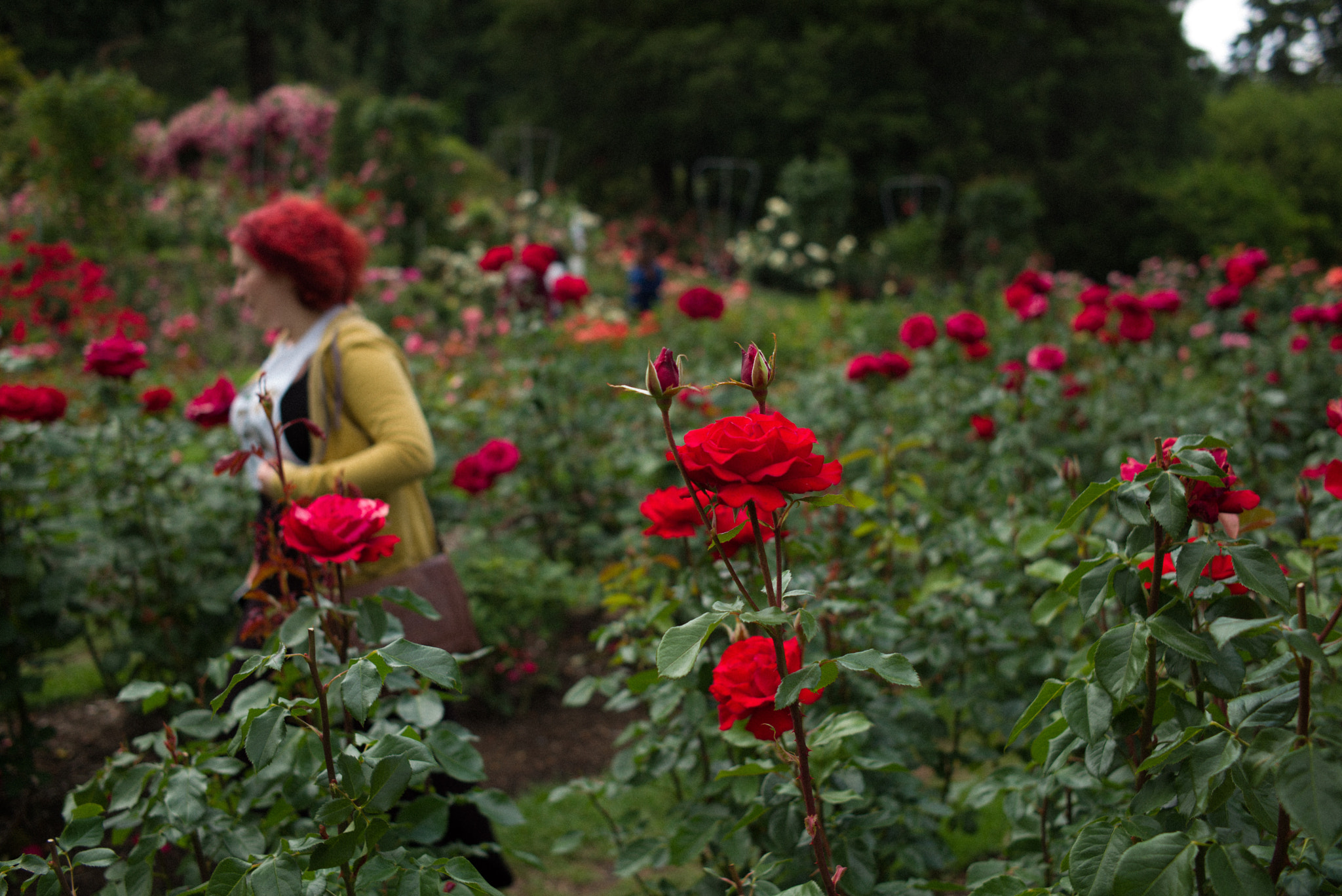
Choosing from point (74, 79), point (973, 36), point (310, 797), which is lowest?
point (310, 797)

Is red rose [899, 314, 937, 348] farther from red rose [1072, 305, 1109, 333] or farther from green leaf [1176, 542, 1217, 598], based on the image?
green leaf [1176, 542, 1217, 598]

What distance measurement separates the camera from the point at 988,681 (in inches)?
73.6

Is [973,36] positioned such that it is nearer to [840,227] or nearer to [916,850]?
[840,227]

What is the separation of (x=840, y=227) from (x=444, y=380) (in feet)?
37.2

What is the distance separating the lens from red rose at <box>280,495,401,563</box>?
41.9 inches

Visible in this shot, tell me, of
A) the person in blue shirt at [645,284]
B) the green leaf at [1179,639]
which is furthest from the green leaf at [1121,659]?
the person in blue shirt at [645,284]

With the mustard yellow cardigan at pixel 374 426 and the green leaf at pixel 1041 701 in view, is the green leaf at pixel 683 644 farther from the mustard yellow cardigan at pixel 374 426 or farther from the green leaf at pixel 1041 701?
the mustard yellow cardigan at pixel 374 426

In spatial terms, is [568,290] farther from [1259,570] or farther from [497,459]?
[1259,570]

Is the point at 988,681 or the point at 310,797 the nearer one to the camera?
the point at 310,797

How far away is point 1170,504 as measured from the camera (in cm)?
82

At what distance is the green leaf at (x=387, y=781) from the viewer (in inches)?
37.5

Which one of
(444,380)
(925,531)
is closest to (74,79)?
(444,380)

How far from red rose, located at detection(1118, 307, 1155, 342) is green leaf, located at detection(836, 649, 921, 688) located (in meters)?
2.21

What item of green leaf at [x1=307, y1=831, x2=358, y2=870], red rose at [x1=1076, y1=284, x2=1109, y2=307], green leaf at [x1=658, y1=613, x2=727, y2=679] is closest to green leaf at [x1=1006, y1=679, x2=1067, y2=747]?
green leaf at [x1=658, y1=613, x2=727, y2=679]
